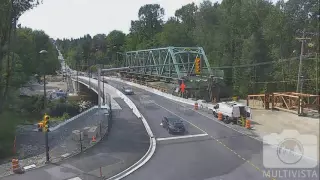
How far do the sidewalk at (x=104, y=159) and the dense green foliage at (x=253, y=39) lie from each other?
10.5 meters

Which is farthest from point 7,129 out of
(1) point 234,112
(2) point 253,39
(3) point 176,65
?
(3) point 176,65

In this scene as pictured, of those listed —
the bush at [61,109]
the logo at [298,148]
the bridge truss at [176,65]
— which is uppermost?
the bridge truss at [176,65]

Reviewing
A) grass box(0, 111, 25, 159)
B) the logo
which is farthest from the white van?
grass box(0, 111, 25, 159)

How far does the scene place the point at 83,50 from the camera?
574 ft

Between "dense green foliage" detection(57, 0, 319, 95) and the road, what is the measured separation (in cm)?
449

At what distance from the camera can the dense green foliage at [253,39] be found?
395 inches

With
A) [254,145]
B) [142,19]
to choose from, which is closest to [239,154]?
[254,145]

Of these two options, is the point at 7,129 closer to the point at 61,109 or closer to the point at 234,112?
the point at 234,112

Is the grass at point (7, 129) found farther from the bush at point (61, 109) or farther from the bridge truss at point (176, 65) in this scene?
the bush at point (61, 109)

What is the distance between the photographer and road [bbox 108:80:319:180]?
17.3 m

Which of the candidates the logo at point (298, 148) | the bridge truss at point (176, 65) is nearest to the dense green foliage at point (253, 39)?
the logo at point (298, 148)

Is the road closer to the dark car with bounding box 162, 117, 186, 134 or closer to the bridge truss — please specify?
the dark car with bounding box 162, 117, 186, 134

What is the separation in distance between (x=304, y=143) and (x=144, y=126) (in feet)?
83.0

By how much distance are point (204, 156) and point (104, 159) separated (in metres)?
6.72
